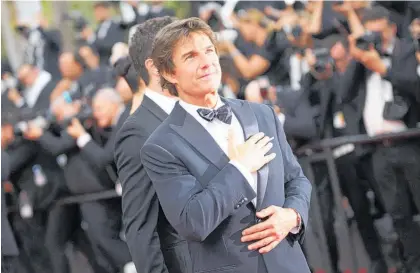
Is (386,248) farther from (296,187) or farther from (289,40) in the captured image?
(296,187)

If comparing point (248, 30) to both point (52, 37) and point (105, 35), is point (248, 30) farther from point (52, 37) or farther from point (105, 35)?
point (52, 37)

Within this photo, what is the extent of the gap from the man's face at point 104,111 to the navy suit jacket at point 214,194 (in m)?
2.99

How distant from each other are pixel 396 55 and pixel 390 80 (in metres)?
0.16

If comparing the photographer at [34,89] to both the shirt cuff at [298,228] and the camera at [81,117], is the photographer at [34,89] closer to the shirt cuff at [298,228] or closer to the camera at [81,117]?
the camera at [81,117]

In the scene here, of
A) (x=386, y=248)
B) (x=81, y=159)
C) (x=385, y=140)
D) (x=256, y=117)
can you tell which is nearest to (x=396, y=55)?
(x=385, y=140)

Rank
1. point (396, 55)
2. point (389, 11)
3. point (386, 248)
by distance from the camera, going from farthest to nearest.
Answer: point (389, 11), point (386, 248), point (396, 55)

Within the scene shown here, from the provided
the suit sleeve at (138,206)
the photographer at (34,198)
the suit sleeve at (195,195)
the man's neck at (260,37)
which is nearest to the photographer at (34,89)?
the photographer at (34,198)

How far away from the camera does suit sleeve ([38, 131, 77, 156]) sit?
5633 millimetres

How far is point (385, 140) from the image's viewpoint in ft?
16.5

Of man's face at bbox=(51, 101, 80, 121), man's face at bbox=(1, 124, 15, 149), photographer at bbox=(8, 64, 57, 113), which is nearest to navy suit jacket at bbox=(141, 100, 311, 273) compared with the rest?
man's face at bbox=(51, 101, 80, 121)

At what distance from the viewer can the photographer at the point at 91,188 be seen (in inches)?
221

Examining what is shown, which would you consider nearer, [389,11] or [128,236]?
[128,236]

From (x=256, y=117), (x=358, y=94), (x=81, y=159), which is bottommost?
(x=81, y=159)

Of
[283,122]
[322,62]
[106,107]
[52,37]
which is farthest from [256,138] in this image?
[52,37]
